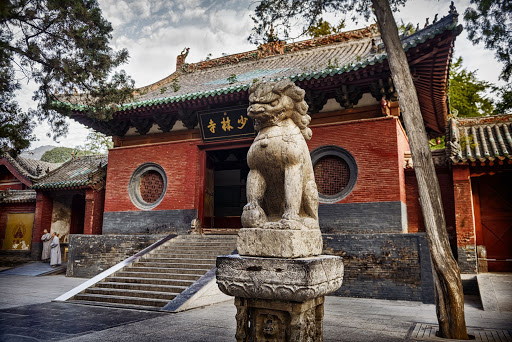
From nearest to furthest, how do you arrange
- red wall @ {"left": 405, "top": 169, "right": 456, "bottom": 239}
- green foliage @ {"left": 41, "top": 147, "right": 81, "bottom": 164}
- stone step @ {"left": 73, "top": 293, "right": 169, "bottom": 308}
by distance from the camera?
stone step @ {"left": 73, "top": 293, "right": 169, "bottom": 308}
red wall @ {"left": 405, "top": 169, "right": 456, "bottom": 239}
green foliage @ {"left": 41, "top": 147, "right": 81, "bottom": 164}

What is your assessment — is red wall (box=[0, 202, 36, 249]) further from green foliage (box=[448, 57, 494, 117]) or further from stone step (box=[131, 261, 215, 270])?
Answer: green foliage (box=[448, 57, 494, 117])

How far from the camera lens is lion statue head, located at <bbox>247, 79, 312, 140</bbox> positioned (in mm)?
3643

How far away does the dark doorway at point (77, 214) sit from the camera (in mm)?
15727

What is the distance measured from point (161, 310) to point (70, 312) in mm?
1422

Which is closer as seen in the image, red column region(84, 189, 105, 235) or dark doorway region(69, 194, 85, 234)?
red column region(84, 189, 105, 235)

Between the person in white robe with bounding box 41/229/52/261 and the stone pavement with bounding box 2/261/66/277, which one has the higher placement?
the person in white robe with bounding box 41/229/52/261

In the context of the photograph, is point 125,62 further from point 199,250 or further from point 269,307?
point 269,307

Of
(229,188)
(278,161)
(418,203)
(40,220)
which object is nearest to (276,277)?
(278,161)

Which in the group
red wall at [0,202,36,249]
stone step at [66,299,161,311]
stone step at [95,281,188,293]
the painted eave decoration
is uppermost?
the painted eave decoration

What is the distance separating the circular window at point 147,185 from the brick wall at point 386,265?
582 centimetres

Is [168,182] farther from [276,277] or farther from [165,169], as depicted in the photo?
[276,277]

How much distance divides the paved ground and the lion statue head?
2.48 metres

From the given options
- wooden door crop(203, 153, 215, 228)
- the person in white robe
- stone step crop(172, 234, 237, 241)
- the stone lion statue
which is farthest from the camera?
the person in white robe

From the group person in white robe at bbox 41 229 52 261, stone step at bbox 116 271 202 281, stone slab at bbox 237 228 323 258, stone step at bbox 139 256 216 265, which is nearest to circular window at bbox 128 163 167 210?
stone step at bbox 139 256 216 265
